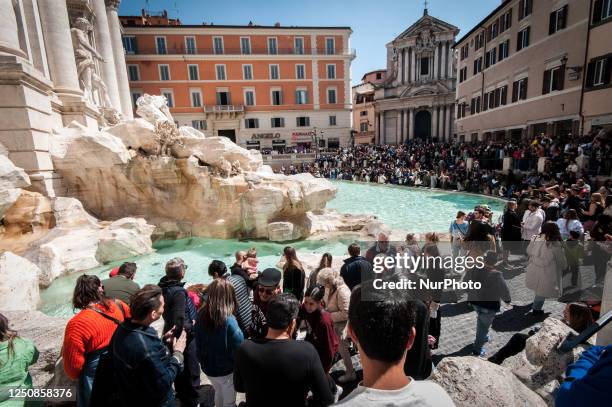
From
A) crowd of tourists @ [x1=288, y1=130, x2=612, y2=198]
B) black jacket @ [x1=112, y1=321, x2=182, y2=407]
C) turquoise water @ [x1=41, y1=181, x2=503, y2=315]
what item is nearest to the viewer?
black jacket @ [x1=112, y1=321, x2=182, y2=407]

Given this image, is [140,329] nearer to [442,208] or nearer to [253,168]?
[253,168]

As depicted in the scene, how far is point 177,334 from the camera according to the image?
8.75ft

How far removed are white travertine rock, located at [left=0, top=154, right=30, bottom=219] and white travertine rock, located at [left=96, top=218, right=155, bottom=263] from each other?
2039mm

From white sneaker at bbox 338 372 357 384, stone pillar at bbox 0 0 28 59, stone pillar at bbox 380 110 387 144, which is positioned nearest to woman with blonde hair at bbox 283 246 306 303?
white sneaker at bbox 338 372 357 384

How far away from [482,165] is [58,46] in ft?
67.0

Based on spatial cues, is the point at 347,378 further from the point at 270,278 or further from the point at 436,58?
the point at 436,58

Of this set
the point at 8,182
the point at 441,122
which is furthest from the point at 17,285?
the point at 441,122

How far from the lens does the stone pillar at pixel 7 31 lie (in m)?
7.52

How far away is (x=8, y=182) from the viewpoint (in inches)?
236

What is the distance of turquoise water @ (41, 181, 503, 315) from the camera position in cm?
668

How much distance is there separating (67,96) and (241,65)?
86.0 ft

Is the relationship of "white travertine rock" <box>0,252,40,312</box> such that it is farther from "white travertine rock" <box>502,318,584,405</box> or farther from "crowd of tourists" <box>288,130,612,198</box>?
"crowd of tourists" <box>288,130,612,198</box>

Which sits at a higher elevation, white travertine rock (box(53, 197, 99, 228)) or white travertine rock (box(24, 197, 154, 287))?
white travertine rock (box(53, 197, 99, 228))

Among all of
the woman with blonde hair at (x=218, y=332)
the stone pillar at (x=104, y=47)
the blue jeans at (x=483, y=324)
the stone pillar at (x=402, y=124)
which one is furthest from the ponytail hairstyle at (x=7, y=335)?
the stone pillar at (x=402, y=124)
